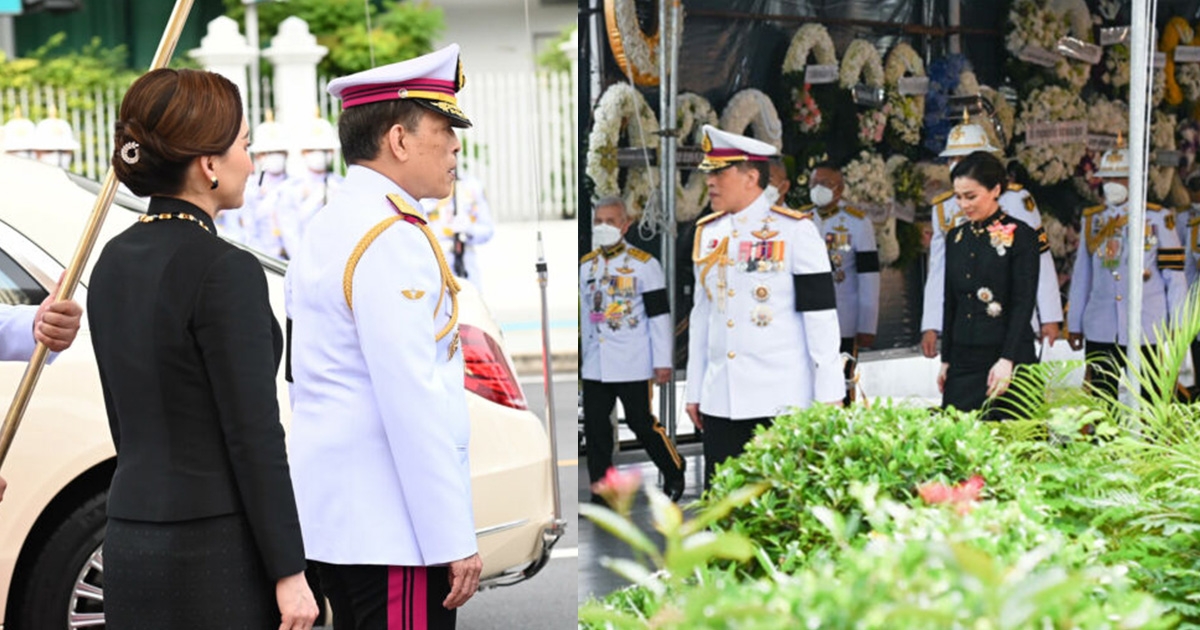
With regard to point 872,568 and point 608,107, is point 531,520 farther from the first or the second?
point 872,568

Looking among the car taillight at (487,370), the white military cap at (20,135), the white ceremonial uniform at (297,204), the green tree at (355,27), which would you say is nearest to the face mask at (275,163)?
the white ceremonial uniform at (297,204)

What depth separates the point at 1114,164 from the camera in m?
3.73

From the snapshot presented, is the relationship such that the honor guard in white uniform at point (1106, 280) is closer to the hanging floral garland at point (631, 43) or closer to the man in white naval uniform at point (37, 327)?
the hanging floral garland at point (631, 43)

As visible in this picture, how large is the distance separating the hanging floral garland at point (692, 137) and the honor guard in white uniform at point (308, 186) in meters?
7.39

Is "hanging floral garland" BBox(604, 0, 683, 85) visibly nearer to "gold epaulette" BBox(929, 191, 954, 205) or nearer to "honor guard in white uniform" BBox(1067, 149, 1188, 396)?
"gold epaulette" BBox(929, 191, 954, 205)

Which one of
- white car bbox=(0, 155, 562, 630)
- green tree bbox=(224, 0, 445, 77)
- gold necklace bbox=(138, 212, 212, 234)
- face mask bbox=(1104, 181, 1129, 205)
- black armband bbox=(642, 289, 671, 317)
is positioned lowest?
white car bbox=(0, 155, 562, 630)

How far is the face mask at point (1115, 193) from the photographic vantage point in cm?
374

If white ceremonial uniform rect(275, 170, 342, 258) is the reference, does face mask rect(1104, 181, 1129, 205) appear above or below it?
above

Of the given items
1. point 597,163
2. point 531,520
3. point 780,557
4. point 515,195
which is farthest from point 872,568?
point 515,195

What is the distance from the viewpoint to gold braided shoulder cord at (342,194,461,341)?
Answer: 2.75 meters

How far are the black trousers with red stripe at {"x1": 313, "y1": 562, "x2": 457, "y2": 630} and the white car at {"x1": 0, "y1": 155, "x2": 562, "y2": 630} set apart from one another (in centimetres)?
117

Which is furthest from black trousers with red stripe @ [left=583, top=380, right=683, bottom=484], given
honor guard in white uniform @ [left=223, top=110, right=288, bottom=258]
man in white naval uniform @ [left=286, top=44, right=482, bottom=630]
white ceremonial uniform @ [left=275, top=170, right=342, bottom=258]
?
white ceremonial uniform @ [left=275, top=170, right=342, bottom=258]

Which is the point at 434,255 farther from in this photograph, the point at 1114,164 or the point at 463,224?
the point at 463,224

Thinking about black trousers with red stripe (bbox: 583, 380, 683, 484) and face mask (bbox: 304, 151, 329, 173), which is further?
face mask (bbox: 304, 151, 329, 173)
